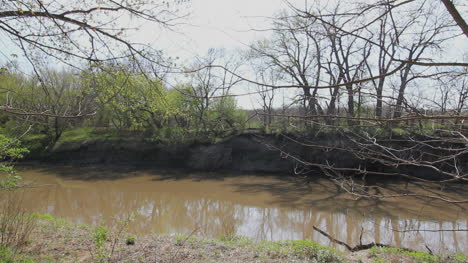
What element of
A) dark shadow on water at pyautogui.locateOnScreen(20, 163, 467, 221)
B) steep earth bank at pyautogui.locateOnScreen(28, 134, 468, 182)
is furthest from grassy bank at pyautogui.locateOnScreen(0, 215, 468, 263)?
steep earth bank at pyautogui.locateOnScreen(28, 134, 468, 182)

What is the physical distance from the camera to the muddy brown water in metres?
7.78

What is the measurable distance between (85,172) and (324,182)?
13034 mm

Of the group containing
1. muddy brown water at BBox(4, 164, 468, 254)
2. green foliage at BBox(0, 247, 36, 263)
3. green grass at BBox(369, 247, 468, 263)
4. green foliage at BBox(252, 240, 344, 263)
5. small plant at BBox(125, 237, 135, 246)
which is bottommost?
muddy brown water at BBox(4, 164, 468, 254)

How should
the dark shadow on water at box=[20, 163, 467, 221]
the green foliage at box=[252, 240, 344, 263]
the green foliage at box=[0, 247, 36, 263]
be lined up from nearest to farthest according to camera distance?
1. the green foliage at box=[0, 247, 36, 263]
2. the green foliage at box=[252, 240, 344, 263]
3. the dark shadow on water at box=[20, 163, 467, 221]

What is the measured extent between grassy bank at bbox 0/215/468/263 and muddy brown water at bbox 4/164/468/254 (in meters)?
0.66

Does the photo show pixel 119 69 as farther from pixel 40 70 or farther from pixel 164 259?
pixel 164 259

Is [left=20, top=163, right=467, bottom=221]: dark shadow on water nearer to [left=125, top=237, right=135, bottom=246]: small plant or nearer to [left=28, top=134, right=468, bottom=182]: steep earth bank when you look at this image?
[left=28, top=134, right=468, bottom=182]: steep earth bank

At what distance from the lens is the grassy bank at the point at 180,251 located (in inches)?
173

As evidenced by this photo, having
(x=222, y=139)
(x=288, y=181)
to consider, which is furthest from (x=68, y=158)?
(x=288, y=181)

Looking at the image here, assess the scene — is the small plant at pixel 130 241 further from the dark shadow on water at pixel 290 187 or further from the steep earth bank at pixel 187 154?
the steep earth bank at pixel 187 154

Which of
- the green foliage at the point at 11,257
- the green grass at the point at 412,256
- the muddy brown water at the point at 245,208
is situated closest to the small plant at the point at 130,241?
the muddy brown water at the point at 245,208

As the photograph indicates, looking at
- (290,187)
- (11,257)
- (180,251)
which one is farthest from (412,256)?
(290,187)

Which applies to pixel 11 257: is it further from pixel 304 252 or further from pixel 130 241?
pixel 304 252

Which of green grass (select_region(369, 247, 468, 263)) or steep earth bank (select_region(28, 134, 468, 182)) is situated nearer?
green grass (select_region(369, 247, 468, 263))
